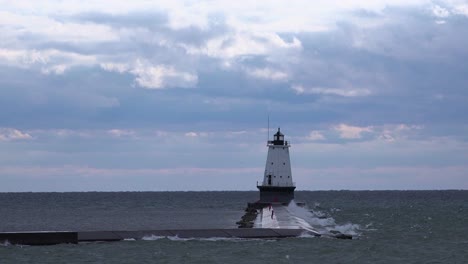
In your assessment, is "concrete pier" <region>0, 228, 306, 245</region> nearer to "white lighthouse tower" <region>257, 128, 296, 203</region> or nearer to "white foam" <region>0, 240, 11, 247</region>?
"white foam" <region>0, 240, 11, 247</region>

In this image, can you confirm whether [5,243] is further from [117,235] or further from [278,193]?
[278,193]

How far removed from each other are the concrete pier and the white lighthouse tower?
40719 mm

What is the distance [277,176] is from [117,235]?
44494mm

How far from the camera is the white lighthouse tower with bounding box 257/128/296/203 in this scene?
88375mm

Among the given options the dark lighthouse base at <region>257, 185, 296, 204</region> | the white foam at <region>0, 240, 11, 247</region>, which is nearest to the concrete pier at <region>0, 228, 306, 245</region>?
the white foam at <region>0, 240, 11, 247</region>

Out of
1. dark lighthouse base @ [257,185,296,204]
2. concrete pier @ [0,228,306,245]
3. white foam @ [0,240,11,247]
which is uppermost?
dark lighthouse base @ [257,185,296,204]

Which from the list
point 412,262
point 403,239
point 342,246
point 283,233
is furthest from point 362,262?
Answer: point 403,239

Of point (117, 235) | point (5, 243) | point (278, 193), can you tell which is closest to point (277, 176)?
point (278, 193)

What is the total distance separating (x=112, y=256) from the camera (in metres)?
38.2

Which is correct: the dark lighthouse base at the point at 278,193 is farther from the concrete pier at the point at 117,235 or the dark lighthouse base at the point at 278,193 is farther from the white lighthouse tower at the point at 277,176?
the concrete pier at the point at 117,235

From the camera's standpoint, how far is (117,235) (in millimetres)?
45406

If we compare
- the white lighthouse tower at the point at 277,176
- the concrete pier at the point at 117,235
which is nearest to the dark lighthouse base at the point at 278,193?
the white lighthouse tower at the point at 277,176

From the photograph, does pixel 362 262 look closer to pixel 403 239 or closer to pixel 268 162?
pixel 403 239

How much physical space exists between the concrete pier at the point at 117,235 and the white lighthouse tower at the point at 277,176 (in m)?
40.7
